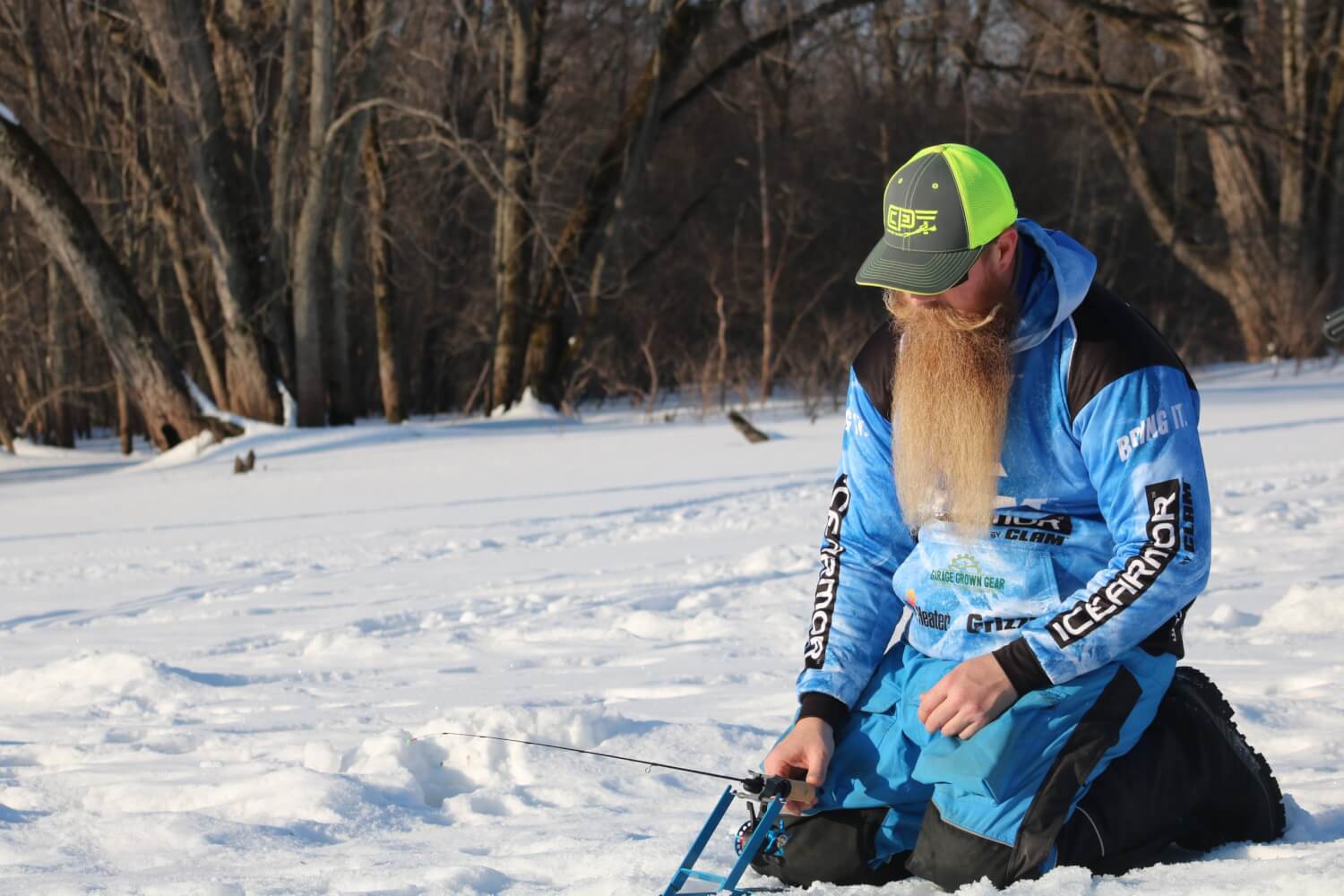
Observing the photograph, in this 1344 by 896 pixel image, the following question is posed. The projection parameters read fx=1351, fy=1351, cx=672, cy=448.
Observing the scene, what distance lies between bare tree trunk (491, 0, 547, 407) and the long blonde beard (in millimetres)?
14495

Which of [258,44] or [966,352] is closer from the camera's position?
[966,352]

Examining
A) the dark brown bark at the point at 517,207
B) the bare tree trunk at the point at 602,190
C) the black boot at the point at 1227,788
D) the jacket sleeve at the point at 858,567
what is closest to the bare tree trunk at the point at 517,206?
the dark brown bark at the point at 517,207

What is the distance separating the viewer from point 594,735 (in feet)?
11.7

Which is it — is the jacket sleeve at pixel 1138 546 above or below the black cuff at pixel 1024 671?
above

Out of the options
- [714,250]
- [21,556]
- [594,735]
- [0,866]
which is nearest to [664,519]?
[21,556]

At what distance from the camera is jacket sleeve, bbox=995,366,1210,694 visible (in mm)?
2361

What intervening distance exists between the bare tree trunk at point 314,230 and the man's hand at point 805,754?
13.0 metres

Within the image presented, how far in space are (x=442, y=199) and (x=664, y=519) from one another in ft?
49.1

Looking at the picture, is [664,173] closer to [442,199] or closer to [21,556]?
[442,199]

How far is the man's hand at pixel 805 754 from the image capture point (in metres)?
2.55

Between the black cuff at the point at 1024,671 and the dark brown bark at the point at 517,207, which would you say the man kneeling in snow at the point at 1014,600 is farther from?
the dark brown bark at the point at 517,207

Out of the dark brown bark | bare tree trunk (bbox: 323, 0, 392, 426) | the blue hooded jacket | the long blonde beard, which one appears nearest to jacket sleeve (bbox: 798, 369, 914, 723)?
the blue hooded jacket

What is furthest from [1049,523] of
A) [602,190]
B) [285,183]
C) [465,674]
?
[602,190]

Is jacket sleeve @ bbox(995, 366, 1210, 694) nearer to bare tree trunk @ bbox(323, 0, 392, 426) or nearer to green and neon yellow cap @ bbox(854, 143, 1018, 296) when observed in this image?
green and neon yellow cap @ bbox(854, 143, 1018, 296)
